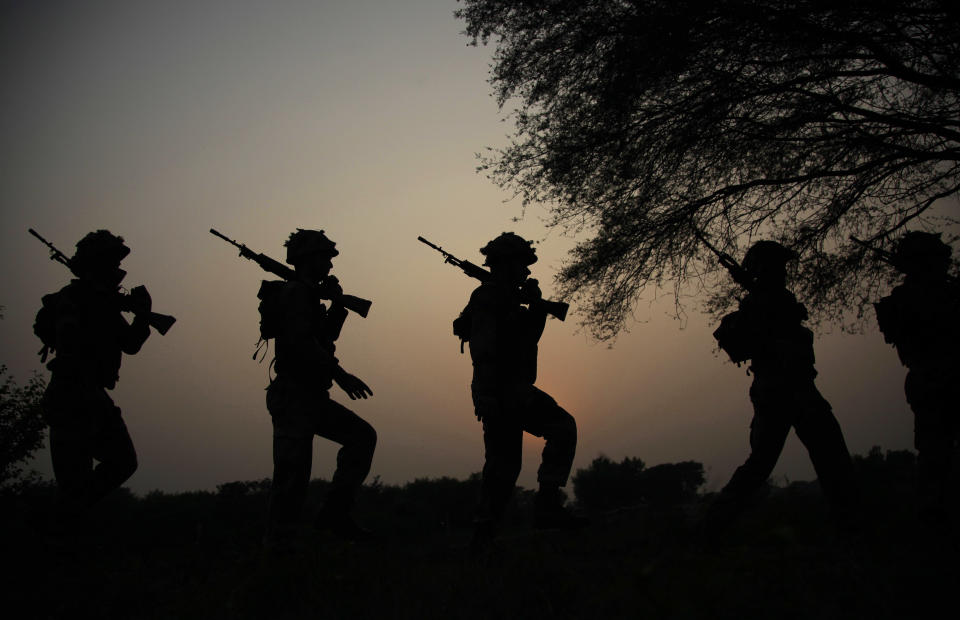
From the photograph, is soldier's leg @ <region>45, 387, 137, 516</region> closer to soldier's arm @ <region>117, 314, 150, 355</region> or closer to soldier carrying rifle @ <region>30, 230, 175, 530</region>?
soldier carrying rifle @ <region>30, 230, 175, 530</region>

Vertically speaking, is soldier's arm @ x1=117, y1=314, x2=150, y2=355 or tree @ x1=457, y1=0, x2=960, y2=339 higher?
tree @ x1=457, y1=0, x2=960, y2=339

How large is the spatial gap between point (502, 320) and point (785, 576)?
3024mm

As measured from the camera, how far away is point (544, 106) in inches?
390

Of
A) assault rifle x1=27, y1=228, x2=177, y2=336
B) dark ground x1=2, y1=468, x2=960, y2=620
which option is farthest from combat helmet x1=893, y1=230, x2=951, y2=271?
assault rifle x1=27, y1=228, x2=177, y2=336

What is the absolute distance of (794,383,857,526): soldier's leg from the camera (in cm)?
474

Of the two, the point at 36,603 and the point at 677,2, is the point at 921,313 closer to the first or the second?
the point at 677,2

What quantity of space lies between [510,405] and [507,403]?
32 millimetres

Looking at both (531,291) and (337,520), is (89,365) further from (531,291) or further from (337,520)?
(531,291)

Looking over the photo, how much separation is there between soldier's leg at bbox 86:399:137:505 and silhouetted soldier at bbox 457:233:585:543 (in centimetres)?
338

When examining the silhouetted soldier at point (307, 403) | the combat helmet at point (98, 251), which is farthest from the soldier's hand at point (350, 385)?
the combat helmet at point (98, 251)

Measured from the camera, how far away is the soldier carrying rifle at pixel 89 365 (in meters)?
5.37

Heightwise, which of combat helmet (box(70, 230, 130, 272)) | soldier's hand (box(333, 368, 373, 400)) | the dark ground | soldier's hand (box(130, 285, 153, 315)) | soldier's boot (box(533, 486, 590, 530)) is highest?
combat helmet (box(70, 230, 130, 272))

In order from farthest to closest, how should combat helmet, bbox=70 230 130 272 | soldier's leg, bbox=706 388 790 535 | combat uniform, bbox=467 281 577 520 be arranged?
→ combat helmet, bbox=70 230 130 272
combat uniform, bbox=467 281 577 520
soldier's leg, bbox=706 388 790 535

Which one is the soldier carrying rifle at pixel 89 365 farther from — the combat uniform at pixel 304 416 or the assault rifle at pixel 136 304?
the combat uniform at pixel 304 416
